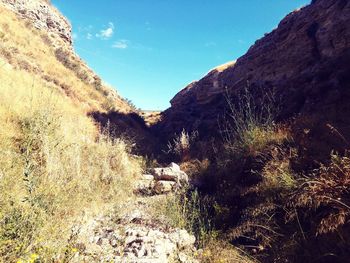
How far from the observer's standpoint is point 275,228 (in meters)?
4.45

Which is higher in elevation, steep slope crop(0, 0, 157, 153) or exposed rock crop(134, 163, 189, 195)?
steep slope crop(0, 0, 157, 153)

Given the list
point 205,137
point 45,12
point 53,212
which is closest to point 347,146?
point 53,212

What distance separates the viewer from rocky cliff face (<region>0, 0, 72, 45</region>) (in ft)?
73.3

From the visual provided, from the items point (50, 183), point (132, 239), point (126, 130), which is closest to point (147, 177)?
point (50, 183)

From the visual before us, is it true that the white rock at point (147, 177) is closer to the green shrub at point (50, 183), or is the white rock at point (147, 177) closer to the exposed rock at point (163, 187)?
the green shrub at point (50, 183)

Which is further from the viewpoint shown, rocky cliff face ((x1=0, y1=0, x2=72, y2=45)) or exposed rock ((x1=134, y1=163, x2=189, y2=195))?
rocky cliff face ((x1=0, y1=0, x2=72, y2=45))

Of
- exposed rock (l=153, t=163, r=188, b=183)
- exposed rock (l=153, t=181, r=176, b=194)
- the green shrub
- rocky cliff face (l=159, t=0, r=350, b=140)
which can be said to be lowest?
exposed rock (l=153, t=181, r=176, b=194)

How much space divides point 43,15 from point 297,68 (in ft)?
69.0

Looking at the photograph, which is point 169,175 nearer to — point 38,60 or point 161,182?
point 161,182

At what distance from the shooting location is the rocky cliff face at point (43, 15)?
73.3ft

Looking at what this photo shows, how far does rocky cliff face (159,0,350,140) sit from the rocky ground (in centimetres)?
511

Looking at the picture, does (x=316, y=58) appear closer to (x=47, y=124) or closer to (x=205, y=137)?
(x=205, y=137)

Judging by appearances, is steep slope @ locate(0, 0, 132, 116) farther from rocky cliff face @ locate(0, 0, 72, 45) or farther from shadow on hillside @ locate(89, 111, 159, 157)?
shadow on hillside @ locate(89, 111, 159, 157)

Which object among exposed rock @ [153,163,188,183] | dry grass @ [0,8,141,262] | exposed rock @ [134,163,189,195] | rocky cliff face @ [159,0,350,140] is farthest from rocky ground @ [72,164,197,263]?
rocky cliff face @ [159,0,350,140]
